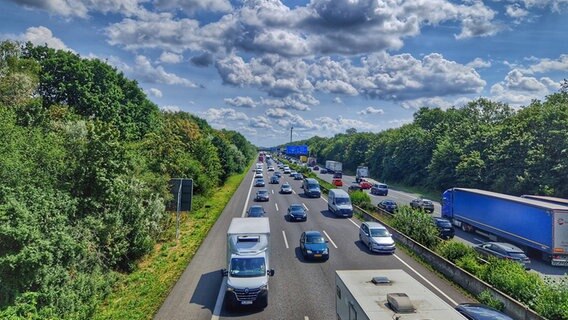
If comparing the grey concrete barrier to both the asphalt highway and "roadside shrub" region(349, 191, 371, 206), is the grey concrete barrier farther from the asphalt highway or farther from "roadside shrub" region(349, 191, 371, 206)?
"roadside shrub" region(349, 191, 371, 206)

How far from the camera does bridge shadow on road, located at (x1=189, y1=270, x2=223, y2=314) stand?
53.4 feet

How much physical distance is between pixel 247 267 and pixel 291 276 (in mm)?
4306

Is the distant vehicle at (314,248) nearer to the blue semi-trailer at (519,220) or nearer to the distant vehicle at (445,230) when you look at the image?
the distant vehicle at (445,230)

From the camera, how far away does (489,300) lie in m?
15.7

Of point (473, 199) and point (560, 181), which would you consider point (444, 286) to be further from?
point (560, 181)

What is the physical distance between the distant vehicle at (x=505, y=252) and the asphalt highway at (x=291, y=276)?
4706 mm

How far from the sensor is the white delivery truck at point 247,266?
50.4ft

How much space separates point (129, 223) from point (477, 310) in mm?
18366

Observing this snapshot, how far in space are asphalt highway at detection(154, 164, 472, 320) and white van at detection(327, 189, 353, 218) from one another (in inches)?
96.2

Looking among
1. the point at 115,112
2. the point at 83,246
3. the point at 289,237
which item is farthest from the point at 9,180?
the point at 115,112

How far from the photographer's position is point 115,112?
164 ft

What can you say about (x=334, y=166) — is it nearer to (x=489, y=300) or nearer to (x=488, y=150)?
(x=488, y=150)

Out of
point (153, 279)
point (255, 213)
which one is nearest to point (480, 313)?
point (153, 279)

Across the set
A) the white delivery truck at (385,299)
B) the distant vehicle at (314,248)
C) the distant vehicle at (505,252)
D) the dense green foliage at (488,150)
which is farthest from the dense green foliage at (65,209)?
the dense green foliage at (488,150)
